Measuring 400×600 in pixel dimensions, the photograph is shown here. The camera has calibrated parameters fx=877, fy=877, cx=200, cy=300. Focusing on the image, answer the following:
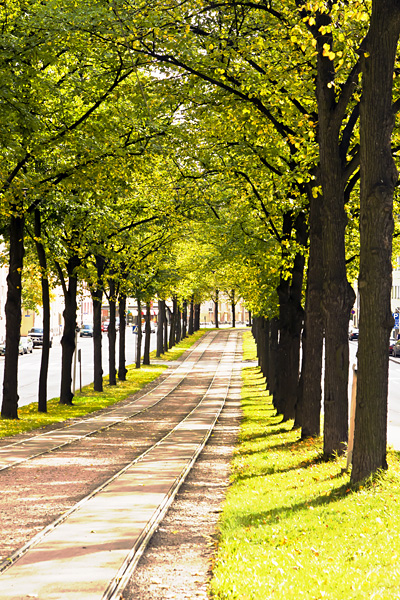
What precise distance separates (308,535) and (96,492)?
4226 mm

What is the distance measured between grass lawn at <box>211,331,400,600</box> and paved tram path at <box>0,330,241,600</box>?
90 cm

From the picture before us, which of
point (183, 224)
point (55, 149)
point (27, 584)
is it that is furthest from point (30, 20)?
point (183, 224)

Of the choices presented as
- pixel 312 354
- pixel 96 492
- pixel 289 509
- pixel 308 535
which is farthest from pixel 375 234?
pixel 312 354

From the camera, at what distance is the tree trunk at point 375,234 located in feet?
31.4

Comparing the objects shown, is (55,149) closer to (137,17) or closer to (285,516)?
(137,17)

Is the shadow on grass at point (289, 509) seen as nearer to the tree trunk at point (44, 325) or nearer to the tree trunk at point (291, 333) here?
the tree trunk at point (291, 333)

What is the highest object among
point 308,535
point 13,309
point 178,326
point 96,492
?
point 13,309

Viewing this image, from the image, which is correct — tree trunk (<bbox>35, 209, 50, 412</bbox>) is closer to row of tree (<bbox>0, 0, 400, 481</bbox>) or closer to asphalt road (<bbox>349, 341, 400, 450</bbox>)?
row of tree (<bbox>0, 0, 400, 481</bbox>)

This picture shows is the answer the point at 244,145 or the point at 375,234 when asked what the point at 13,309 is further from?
the point at 375,234

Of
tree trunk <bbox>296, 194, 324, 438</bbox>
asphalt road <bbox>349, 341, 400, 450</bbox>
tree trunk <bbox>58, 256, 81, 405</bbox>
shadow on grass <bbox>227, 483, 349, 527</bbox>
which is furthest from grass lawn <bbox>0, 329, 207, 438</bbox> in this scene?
shadow on grass <bbox>227, 483, 349, 527</bbox>

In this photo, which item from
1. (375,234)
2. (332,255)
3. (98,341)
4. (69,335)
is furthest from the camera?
(98,341)

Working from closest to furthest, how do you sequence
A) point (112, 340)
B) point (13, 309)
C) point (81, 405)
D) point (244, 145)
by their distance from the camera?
point (244, 145), point (13, 309), point (81, 405), point (112, 340)

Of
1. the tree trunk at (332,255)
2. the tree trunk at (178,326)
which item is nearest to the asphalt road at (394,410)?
the tree trunk at (332,255)

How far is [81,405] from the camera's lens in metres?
28.6
